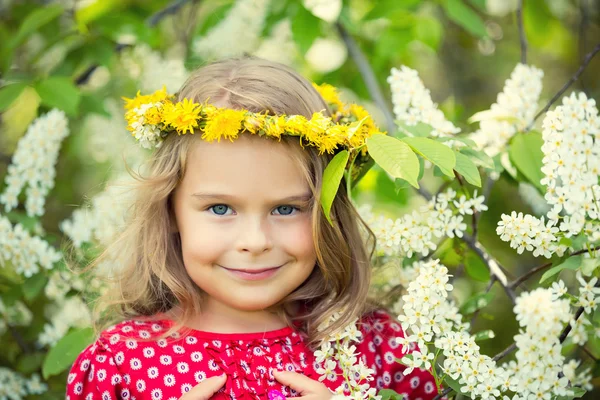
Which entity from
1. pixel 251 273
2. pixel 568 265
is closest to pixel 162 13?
pixel 251 273

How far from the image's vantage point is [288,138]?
6.66 feet

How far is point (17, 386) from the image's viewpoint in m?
2.78

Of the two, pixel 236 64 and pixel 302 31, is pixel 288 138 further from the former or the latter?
pixel 302 31

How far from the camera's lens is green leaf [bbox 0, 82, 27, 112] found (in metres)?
2.58

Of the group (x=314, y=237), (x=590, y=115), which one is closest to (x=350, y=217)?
(x=314, y=237)

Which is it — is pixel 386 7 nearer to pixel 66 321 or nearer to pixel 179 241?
pixel 179 241

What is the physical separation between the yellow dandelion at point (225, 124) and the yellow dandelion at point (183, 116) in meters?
0.06

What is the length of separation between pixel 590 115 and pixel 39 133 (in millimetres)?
1855

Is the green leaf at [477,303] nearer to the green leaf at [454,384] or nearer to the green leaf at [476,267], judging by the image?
the green leaf at [476,267]

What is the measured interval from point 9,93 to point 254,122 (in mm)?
1130

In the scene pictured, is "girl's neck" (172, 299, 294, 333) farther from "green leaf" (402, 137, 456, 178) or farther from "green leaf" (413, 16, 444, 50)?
"green leaf" (413, 16, 444, 50)

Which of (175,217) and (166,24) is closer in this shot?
(175,217)

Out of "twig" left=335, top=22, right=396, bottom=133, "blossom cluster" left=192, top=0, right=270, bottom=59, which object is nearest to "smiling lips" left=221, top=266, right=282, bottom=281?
"twig" left=335, top=22, right=396, bottom=133

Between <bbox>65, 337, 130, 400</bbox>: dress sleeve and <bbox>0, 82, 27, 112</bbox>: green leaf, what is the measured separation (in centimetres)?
97
